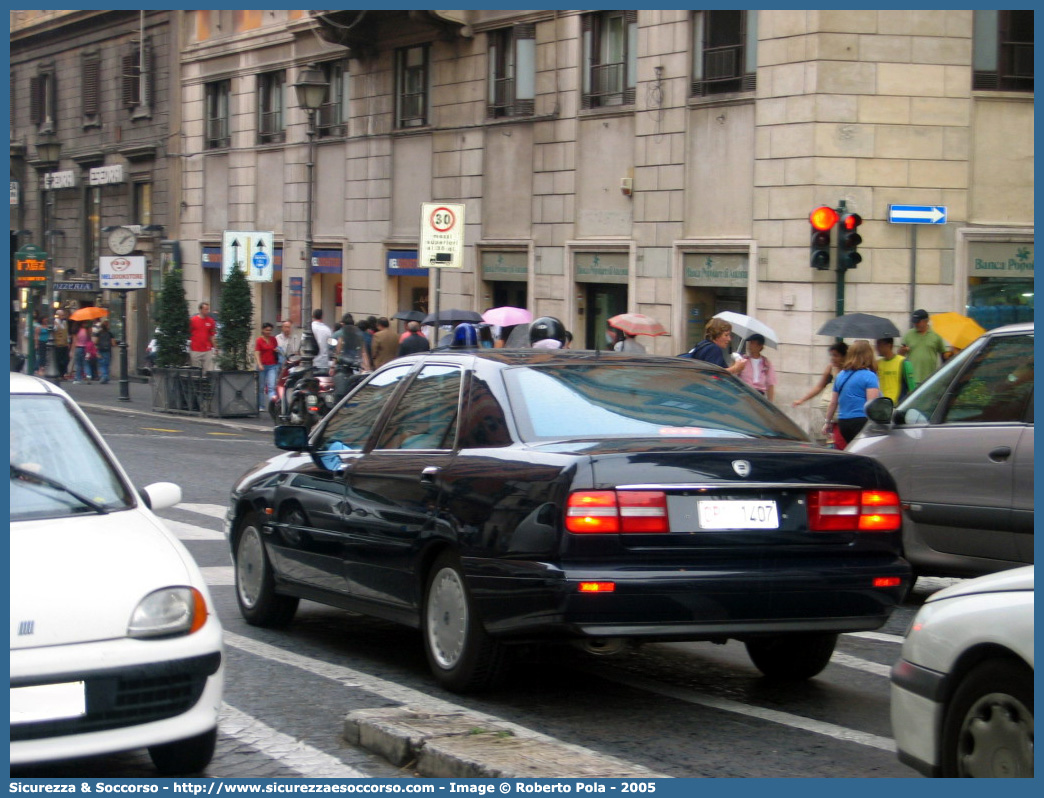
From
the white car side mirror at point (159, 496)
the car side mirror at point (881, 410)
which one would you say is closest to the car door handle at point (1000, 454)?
the car side mirror at point (881, 410)

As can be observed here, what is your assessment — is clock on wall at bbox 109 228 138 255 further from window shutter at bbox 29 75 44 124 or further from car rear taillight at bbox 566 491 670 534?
car rear taillight at bbox 566 491 670 534

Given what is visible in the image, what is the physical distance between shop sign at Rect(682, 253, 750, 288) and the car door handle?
14.6 metres

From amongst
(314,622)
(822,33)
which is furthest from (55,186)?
(314,622)

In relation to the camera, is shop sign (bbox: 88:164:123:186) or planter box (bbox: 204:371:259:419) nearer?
planter box (bbox: 204:371:259:419)

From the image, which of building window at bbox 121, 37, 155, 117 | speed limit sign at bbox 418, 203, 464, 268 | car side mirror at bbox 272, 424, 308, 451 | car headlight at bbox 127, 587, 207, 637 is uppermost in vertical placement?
building window at bbox 121, 37, 155, 117

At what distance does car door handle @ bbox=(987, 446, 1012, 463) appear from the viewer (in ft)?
28.4

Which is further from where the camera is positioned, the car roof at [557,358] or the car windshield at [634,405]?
the car roof at [557,358]

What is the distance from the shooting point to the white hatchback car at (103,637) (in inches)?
190

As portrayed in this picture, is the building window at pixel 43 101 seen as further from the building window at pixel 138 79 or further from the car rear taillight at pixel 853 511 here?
the car rear taillight at pixel 853 511

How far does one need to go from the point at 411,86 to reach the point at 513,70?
3802mm

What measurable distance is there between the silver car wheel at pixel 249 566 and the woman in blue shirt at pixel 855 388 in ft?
23.2

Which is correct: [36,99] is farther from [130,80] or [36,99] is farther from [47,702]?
[47,702]

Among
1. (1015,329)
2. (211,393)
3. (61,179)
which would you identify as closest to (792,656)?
(1015,329)

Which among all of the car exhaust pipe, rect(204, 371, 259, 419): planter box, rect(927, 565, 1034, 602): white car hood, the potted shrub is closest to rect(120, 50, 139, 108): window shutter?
the potted shrub
